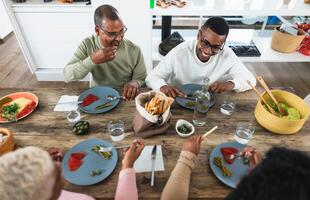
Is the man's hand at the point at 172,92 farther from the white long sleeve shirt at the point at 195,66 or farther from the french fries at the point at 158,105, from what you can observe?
the french fries at the point at 158,105

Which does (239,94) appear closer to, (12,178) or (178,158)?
(178,158)

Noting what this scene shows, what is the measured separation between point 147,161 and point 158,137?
0.50ft

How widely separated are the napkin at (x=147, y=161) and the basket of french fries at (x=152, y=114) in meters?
0.09

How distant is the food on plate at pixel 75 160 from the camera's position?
96 cm

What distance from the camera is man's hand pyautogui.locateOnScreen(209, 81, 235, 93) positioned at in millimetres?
1382

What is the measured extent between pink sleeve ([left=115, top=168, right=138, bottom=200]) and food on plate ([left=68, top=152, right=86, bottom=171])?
0.21m

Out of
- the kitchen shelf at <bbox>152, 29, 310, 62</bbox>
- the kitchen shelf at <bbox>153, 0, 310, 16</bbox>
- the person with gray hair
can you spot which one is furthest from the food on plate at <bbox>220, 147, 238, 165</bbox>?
the kitchen shelf at <bbox>152, 29, 310, 62</bbox>

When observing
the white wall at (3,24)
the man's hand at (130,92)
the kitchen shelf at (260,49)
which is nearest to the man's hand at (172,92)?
the man's hand at (130,92)

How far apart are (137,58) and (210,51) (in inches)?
22.5

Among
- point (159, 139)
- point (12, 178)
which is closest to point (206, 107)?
point (159, 139)

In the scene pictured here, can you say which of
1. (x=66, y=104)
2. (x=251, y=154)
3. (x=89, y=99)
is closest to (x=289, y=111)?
(x=251, y=154)

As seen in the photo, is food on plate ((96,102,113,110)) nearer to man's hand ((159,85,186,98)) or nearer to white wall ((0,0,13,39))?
man's hand ((159,85,186,98))

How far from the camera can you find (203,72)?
164 cm

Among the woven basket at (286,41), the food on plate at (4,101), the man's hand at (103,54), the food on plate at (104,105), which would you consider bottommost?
the woven basket at (286,41)
